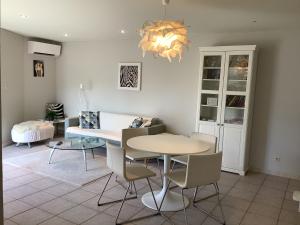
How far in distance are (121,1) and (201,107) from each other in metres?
2.18

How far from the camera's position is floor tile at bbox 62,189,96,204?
3.30 meters

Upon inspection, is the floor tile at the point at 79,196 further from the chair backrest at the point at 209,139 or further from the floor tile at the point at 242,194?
the floor tile at the point at 242,194

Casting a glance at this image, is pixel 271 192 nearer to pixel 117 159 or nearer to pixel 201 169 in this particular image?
pixel 201 169

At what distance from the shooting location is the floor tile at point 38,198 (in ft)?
10.5

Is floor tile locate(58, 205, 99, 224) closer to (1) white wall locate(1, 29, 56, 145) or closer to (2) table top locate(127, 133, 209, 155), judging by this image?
(2) table top locate(127, 133, 209, 155)

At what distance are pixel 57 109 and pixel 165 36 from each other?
182 inches

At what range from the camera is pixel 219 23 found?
4043mm

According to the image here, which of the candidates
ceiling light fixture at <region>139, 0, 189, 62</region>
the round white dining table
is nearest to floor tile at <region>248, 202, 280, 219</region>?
the round white dining table

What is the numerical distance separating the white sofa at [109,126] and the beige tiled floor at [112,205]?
1385 millimetres

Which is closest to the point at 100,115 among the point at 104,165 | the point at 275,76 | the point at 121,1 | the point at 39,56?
A: the point at 104,165

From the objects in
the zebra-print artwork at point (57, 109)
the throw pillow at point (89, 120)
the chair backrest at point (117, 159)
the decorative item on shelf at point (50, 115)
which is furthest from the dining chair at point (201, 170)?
the zebra-print artwork at point (57, 109)

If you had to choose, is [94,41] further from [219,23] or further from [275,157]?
[275,157]

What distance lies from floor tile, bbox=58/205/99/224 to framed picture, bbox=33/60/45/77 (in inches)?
165

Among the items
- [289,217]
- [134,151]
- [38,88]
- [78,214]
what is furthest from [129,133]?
[38,88]
